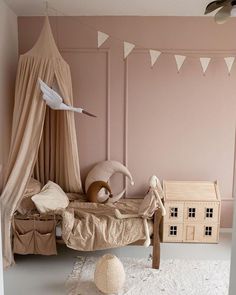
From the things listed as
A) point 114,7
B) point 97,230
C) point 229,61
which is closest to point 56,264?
point 97,230

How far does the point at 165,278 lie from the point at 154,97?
81.3 inches

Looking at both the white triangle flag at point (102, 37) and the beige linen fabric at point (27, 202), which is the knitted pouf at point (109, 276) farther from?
the white triangle flag at point (102, 37)

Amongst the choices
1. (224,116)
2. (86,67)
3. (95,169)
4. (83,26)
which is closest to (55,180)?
(95,169)

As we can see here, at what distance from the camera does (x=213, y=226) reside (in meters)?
3.76

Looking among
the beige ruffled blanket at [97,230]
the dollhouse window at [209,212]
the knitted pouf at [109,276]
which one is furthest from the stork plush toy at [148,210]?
the dollhouse window at [209,212]

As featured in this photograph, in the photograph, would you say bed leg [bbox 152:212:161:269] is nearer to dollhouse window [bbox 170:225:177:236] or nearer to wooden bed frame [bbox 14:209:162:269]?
wooden bed frame [bbox 14:209:162:269]

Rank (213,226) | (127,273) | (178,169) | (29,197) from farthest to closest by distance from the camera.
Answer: (178,169)
(213,226)
(29,197)
(127,273)

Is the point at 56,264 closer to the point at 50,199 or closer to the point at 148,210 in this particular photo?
the point at 50,199

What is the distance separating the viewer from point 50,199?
3.25 metres

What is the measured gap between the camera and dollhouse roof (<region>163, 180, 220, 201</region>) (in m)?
3.77

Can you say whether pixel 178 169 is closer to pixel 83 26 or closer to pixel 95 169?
pixel 95 169

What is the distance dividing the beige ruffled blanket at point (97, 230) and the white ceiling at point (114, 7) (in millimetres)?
2160

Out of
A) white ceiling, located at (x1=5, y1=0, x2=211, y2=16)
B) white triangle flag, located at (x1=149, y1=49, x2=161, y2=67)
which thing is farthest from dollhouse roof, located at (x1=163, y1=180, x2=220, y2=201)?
white ceiling, located at (x1=5, y1=0, x2=211, y2=16)

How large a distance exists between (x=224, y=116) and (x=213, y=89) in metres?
0.36
